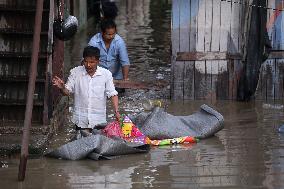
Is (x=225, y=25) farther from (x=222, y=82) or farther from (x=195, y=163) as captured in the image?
(x=195, y=163)

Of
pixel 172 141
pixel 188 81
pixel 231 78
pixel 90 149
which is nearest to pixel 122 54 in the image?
pixel 188 81

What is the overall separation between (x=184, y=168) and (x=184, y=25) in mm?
5179

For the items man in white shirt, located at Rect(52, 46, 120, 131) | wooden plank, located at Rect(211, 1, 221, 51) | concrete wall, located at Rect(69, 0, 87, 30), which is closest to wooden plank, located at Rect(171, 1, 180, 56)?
wooden plank, located at Rect(211, 1, 221, 51)

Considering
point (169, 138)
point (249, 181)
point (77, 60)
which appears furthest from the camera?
point (77, 60)

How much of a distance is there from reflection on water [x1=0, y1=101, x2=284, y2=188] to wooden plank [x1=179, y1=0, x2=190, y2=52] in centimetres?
309

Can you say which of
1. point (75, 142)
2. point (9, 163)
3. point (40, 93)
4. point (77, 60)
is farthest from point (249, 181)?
point (77, 60)

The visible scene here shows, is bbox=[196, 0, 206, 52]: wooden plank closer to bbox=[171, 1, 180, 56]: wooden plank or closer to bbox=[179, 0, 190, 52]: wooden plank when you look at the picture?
bbox=[179, 0, 190, 52]: wooden plank

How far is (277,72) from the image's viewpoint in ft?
42.5

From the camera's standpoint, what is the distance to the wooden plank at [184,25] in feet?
41.3

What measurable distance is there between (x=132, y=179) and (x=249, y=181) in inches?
46.2

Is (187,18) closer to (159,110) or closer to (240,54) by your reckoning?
(240,54)

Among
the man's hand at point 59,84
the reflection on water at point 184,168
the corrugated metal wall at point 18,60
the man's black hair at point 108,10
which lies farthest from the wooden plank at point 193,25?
the man's black hair at point 108,10

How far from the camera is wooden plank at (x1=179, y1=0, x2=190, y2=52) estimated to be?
41.3ft

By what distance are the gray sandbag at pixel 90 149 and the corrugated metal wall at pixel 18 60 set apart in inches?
50.8
